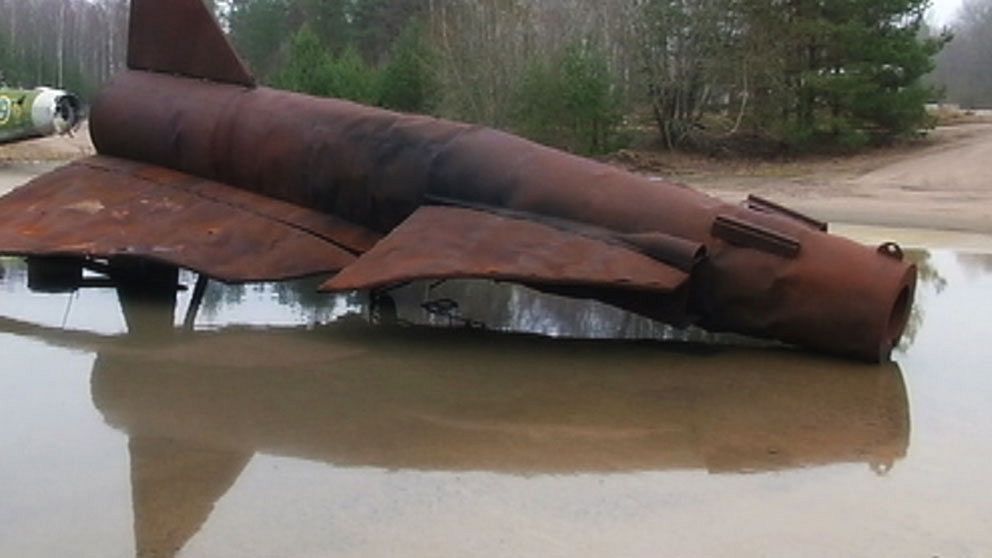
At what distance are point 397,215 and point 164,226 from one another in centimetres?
164

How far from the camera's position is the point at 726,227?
718 cm

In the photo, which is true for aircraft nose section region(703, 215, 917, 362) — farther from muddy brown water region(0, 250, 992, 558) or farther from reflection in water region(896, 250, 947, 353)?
reflection in water region(896, 250, 947, 353)

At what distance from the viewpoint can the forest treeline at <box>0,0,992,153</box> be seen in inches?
1169

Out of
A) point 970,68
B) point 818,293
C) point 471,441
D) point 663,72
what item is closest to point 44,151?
point 663,72

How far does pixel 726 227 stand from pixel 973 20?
104 metres

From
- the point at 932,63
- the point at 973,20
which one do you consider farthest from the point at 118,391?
the point at 973,20

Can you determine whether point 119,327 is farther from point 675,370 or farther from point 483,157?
point 675,370

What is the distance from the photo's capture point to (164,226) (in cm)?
841

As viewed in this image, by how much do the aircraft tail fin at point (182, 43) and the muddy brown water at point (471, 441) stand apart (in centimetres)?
228

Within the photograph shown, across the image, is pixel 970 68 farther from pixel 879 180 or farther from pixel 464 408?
pixel 464 408

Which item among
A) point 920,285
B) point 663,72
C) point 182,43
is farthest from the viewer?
point 663,72

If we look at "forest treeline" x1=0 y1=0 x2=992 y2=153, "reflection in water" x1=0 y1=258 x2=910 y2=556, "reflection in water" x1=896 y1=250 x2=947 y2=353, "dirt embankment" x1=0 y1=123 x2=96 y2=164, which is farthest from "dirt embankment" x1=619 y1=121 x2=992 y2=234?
"dirt embankment" x1=0 y1=123 x2=96 y2=164

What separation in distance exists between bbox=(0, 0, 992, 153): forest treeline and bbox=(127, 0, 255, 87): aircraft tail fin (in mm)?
19341

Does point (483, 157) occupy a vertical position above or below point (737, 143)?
above
